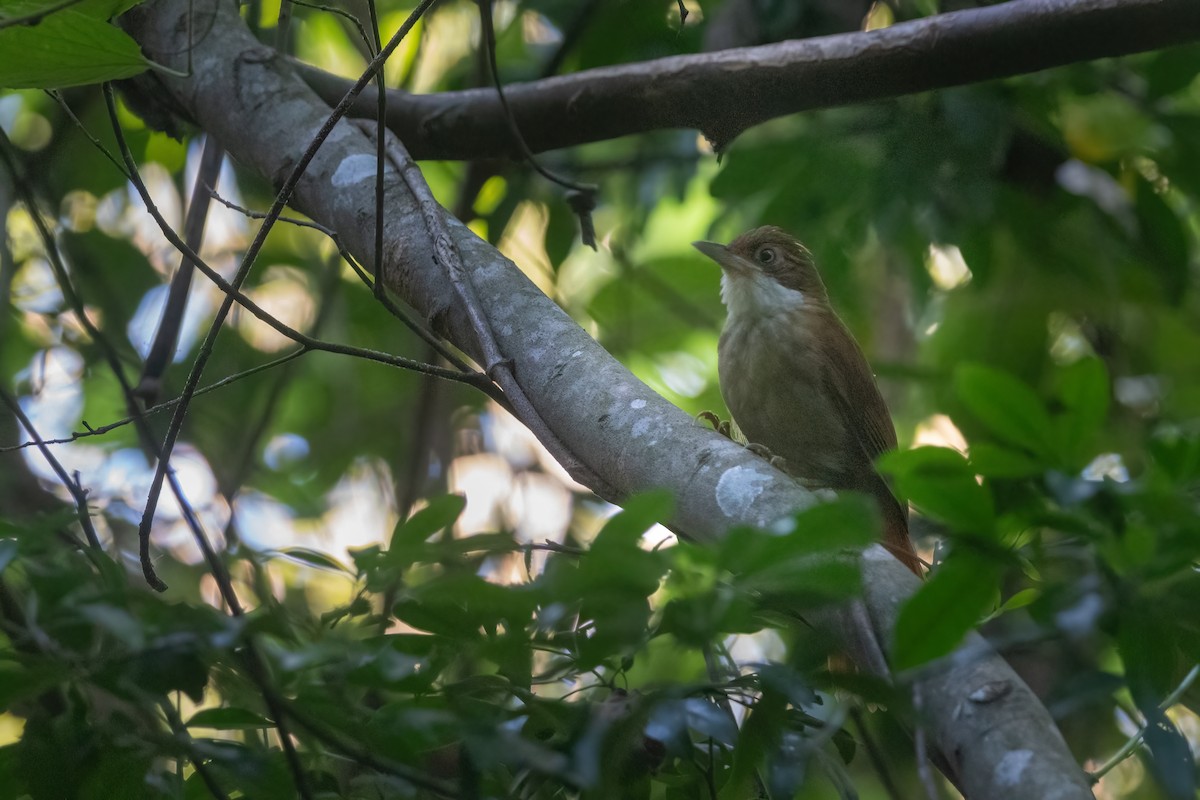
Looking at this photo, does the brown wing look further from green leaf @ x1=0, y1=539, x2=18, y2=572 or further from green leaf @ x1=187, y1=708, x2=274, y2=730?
green leaf @ x1=0, y1=539, x2=18, y2=572

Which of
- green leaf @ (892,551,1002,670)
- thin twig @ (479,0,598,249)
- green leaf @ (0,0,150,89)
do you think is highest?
green leaf @ (0,0,150,89)

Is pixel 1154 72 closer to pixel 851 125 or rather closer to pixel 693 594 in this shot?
pixel 851 125

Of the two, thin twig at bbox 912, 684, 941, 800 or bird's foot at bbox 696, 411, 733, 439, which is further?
bird's foot at bbox 696, 411, 733, 439

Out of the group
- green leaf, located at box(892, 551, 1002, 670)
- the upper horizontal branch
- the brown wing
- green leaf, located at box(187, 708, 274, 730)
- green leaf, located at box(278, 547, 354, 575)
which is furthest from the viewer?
the brown wing

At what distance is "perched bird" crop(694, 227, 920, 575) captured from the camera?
3.79m

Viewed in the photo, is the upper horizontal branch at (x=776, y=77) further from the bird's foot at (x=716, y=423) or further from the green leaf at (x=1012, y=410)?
the green leaf at (x=1012, y=410)

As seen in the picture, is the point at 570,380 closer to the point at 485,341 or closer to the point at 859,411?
the point at 485,341

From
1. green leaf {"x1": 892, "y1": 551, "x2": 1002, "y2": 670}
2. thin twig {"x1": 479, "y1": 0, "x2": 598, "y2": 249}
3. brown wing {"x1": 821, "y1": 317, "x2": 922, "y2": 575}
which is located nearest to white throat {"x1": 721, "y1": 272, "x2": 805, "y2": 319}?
brown wing {"x1": 821, "y1": 317, "x2": 922, "y2": 575}

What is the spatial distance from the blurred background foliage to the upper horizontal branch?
762 mm

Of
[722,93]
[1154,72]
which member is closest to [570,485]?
[722,93]

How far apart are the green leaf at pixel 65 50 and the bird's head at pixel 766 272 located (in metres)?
2.34

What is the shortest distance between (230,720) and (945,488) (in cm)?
104

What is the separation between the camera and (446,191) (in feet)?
17.6

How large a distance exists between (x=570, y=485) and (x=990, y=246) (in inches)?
76.8
